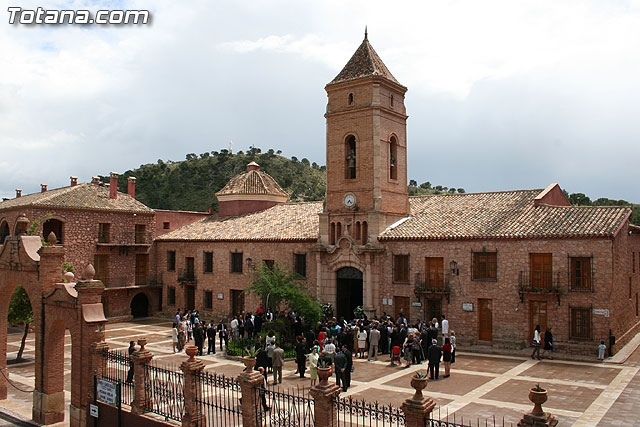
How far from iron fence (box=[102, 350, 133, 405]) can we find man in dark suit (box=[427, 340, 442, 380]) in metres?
9.26

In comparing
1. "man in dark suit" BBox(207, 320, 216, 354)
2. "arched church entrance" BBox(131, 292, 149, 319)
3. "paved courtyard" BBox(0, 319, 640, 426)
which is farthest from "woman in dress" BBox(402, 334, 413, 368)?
"arched church entrance" BBox(131, 292, 149, 319)

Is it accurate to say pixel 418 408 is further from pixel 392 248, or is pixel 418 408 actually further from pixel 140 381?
pixel 392 248

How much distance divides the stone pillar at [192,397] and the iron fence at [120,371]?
2.65 m

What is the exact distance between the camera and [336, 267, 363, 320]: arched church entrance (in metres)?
27.7

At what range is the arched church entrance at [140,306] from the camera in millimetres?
37750

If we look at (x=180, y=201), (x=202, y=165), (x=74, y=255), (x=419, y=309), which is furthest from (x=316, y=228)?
(x=202, y=165)

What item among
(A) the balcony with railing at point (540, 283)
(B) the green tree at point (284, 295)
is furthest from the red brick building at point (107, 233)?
(A) the balcony with railing at point (540, 283)

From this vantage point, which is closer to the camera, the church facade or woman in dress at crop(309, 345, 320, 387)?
woman in dress at crop(309, 345, 320, 387)

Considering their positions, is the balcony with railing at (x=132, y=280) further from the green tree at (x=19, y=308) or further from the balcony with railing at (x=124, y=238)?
the green tree at (x=19, y=308)

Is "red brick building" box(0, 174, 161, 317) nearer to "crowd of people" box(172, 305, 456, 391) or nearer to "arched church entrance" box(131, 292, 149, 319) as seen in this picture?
"arched church entrance" box(131, 292, 149, 319)

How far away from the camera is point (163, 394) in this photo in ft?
42.7

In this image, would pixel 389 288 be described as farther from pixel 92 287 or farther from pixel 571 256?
pixel 92 287

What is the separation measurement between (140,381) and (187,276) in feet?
74.4

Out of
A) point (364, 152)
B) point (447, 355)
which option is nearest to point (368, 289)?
point (364, 152)
